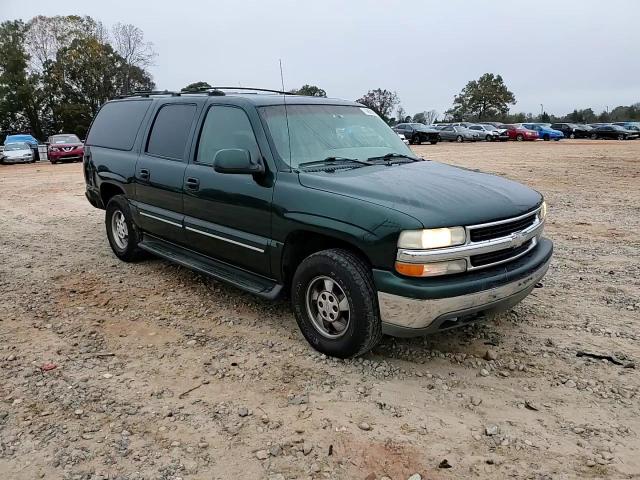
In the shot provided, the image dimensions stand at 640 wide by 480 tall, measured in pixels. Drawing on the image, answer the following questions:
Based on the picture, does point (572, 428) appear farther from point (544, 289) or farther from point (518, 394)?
→ point (544, 289)

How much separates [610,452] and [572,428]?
0.23 m

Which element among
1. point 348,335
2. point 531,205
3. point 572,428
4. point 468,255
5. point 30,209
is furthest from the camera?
point 30,209

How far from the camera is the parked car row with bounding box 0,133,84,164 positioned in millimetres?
25500

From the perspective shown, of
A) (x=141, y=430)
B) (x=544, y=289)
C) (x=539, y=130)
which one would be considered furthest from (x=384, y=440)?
(x=539, y=130)

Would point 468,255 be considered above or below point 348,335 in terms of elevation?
above

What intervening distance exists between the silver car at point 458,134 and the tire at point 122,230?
3663cm

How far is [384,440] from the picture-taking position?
9.43 ft

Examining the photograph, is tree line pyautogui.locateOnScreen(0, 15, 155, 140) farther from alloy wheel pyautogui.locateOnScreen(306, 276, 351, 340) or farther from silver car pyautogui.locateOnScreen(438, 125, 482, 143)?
alloy wheel pyautogui.locateOnScreen(306, 276, 351, 340)

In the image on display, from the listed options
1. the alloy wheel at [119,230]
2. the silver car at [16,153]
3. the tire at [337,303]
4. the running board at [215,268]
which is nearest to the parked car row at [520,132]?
the silver car at [16,153]

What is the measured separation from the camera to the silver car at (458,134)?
39594 mm

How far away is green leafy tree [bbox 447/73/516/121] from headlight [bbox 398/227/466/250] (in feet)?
262

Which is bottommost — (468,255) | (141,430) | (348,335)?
(141,430)

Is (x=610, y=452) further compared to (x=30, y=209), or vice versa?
(x=30, y=209)

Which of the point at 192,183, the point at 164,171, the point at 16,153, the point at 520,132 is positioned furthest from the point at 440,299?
the point at 520,132
